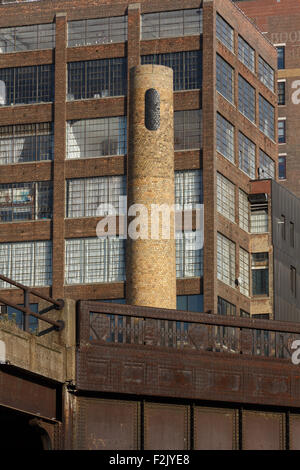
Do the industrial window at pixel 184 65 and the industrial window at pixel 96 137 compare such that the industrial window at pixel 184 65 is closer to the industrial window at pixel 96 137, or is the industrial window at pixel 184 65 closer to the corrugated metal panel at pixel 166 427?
the industrial window at pixel 96 137

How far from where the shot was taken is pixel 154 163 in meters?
42.4

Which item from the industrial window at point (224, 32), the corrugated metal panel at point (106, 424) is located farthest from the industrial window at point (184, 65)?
the corrugated metal panel at point (106, 424)

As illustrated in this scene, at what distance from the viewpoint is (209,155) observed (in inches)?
2965

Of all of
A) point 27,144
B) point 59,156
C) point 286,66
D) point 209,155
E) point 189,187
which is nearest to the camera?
point 189,187

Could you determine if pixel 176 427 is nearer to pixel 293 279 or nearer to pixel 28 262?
pixel 28 262

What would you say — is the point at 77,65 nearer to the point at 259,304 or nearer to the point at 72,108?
the point at 72,108

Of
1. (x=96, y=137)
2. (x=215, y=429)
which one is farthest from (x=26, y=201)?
(x=215, y=429)

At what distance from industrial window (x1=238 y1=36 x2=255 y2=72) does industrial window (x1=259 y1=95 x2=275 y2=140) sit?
2601 mm

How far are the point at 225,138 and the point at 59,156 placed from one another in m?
10.4

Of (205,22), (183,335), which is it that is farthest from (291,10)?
(183,335)

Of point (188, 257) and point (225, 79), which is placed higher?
point (225, 79)

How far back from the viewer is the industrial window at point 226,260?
7431 centimetres

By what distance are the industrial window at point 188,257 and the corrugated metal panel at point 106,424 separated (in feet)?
148

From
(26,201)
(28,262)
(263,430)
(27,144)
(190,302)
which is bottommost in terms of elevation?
(263,430)
